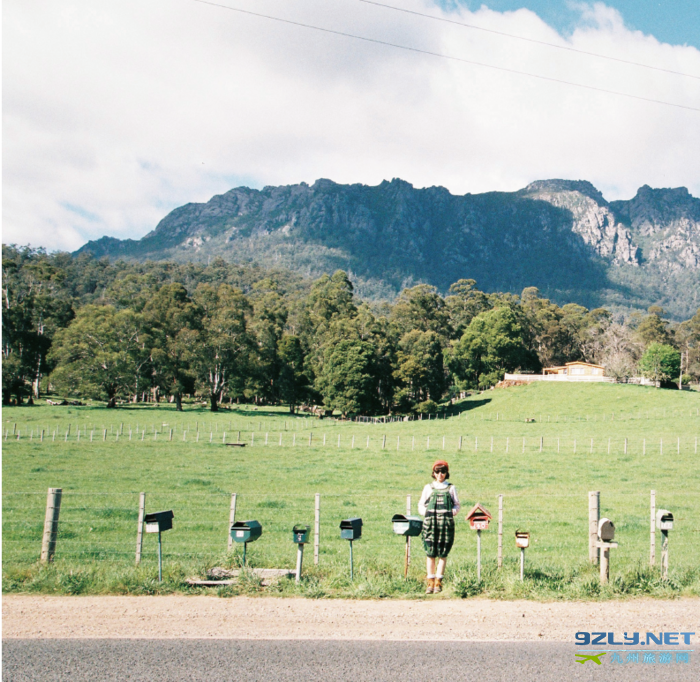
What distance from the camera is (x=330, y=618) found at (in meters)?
7.74

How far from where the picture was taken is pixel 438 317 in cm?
10156

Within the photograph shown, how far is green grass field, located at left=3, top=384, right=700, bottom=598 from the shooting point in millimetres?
9211

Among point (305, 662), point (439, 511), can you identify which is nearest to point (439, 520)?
point (439, 511)

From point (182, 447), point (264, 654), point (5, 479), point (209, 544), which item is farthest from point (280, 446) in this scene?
point (264, 654)

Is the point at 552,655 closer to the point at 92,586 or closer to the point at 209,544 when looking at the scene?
the point at 92,586

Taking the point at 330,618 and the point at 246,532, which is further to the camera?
the point at 246,532

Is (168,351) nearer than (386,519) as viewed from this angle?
No

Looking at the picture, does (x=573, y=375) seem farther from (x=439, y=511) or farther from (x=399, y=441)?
(x=439, y=511)

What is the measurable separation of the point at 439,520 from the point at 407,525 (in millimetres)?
640

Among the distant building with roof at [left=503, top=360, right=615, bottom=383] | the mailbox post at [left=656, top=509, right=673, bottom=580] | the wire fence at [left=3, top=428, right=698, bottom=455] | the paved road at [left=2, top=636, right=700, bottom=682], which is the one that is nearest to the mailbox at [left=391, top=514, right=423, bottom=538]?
the paved road at [left=2, top=636, right=700, bottom=682]

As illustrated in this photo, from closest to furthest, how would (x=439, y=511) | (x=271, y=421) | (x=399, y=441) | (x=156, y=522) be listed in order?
(x=439, y=511)
(x=156, y=522)
(x=399, y=441)
(x=271, y=421)

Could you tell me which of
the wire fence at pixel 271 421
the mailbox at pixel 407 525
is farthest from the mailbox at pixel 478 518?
the wire fence at pixel 271 421

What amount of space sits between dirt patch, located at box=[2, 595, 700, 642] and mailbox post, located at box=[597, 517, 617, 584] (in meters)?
0.60

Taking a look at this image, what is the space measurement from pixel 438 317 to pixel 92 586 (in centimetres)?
9518
